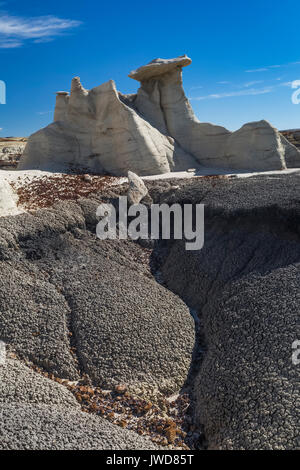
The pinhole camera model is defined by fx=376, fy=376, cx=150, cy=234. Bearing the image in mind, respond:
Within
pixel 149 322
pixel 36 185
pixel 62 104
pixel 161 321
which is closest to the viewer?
pixel 149 322

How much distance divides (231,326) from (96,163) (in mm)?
14337

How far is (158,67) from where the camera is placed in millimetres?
22078

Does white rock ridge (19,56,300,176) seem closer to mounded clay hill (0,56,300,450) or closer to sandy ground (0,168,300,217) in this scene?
sandy ground (0,168,300,217)

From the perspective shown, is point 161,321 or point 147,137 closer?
point 161,321

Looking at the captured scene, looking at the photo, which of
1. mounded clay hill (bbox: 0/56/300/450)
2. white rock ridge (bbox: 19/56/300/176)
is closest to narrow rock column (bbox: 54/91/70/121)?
white rock ridge (bbox: 19/56/300/176)

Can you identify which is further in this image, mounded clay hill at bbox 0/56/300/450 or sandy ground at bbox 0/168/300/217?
sandy ground at bbox 0/168/300/217

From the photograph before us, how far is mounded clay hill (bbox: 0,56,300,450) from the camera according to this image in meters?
6.55

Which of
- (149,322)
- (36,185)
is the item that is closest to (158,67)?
(36,185)

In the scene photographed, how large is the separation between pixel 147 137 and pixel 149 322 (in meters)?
13.3

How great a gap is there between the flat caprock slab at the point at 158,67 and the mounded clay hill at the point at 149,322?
9.19m

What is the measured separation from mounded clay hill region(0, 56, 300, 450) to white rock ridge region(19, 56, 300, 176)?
410 cm

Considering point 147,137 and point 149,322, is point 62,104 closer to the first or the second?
point 147,137

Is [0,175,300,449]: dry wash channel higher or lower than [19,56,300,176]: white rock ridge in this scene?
lower

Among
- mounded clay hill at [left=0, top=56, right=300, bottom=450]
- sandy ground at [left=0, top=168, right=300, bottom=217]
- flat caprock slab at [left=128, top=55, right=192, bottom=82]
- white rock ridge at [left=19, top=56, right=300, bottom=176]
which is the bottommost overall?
mounded clay hill at [left=0, top=56, right=300, bottom=450]
